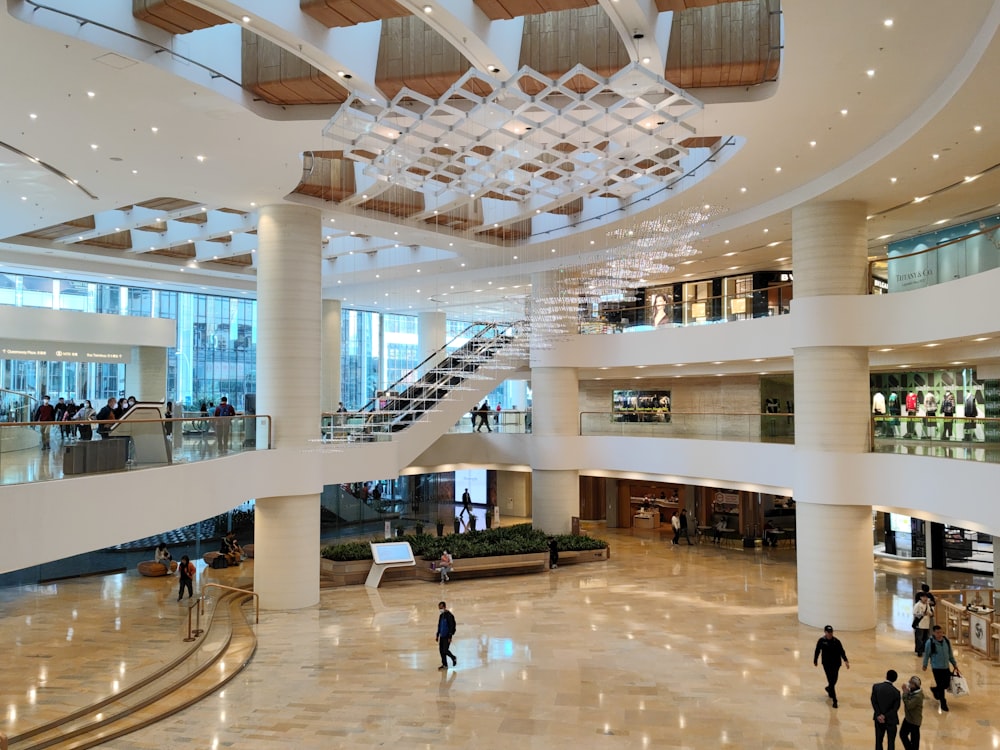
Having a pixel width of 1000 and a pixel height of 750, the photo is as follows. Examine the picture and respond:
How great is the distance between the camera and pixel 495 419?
27.9m

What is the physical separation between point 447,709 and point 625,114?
9.06m

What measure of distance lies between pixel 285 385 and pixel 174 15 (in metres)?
9.64

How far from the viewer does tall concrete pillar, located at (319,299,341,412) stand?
30.0 metres

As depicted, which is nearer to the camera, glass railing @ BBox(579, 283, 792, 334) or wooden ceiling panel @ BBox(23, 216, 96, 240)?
glass railing @ BBox(579, 283, 792, 334)

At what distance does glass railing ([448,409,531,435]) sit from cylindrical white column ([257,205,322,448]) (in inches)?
386

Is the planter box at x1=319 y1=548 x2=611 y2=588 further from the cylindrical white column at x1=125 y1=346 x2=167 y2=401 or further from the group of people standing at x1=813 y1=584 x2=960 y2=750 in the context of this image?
the group of people standing at x1=813 y1=584 x2=960 y2=750

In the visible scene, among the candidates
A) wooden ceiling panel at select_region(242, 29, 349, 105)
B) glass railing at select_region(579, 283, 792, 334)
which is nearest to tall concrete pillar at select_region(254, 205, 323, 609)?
wooden ceiling panel at select_region(242, 29, 349, 105)

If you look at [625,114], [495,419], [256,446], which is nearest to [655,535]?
[495,419]

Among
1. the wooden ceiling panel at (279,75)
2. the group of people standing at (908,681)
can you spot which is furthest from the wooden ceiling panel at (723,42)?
the group of people standing at (908,681)

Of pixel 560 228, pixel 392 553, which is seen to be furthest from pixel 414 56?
pixel 392 553

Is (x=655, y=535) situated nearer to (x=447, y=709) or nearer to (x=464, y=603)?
(x=464, y=603)

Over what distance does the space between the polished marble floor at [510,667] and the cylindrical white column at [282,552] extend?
0.62 meters

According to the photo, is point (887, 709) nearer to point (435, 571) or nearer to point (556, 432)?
point (435, 571)

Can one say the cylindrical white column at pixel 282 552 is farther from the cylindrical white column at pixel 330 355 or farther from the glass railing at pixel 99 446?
the cylindrical white column at pixel 330 355
